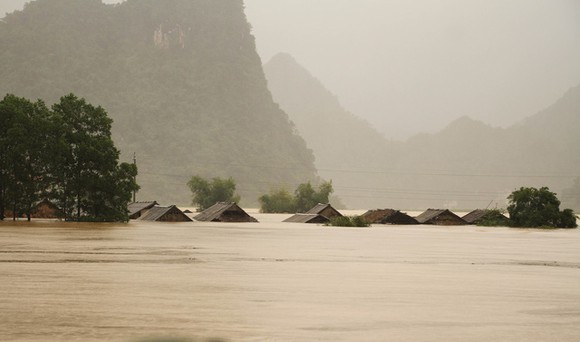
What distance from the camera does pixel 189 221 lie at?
5650 centimetres

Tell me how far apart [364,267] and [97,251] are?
7201mm

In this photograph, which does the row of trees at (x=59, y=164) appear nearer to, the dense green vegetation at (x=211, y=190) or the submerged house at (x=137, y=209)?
the submerged house at (x=137, y=209)

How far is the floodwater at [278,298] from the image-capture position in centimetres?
812

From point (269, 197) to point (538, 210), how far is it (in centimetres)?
5379

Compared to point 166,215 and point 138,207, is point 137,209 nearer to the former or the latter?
point 138,207

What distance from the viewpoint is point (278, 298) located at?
36.1ft

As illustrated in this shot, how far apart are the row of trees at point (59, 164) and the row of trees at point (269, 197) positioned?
46797 mm

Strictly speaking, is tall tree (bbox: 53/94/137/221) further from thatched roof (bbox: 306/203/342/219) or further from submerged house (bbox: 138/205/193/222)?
thatched roof (bbox: 306/203/342/219)

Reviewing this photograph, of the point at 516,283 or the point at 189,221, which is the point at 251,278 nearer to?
the point at 516,283

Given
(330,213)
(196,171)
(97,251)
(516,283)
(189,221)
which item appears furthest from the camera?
(196,171)

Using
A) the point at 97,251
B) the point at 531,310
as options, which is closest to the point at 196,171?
the point at 97,251

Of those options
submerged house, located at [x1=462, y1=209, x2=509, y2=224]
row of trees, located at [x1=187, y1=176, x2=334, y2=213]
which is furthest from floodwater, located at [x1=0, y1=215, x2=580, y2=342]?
row of trees, located at [x1=187, y1=176, x2=334, y2=213]

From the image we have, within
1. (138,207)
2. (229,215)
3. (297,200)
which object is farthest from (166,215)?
(297,200)

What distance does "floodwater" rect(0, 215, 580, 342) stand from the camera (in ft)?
26.6
